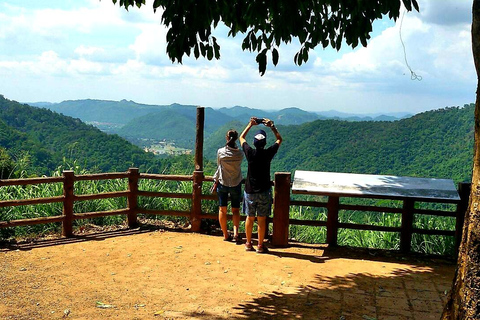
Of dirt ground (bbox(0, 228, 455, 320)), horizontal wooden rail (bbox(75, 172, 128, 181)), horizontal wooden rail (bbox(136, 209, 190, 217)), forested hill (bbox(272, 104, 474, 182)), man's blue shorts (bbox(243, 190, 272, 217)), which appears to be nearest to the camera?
dirt ground (bbox(0, 228, 455, 320))

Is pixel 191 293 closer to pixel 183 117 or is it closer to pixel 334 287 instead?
pixel 334 287

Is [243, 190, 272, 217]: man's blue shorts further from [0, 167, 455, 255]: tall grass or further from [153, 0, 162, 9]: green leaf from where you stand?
[153, 0, 162, 9]: green leaf

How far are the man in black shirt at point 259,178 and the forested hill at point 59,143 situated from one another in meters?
4.92

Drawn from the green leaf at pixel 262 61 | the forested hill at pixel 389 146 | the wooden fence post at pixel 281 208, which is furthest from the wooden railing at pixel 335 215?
the forested hill at pixel 389 146

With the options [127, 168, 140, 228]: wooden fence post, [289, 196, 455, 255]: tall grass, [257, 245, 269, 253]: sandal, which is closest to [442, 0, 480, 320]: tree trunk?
[257, 245, 269, 253]: sandal

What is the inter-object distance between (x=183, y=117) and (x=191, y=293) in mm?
181863

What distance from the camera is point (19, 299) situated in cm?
534

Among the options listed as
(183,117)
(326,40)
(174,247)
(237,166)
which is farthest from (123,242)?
(183,117)

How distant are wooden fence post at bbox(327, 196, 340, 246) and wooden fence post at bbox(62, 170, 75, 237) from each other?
170 inches

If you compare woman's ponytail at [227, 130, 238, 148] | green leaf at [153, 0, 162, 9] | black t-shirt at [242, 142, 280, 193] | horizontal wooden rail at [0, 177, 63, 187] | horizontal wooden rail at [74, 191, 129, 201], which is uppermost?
green leaf at [153, 0, 162, 9]

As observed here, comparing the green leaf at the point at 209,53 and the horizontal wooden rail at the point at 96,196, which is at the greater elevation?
the green leaf at the point at 209,53

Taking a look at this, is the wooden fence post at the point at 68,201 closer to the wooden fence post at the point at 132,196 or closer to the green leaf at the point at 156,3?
the wooden fence post at the point at 132,196

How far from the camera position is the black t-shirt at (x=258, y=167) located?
707cm

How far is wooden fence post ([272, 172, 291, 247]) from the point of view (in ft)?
25.3
